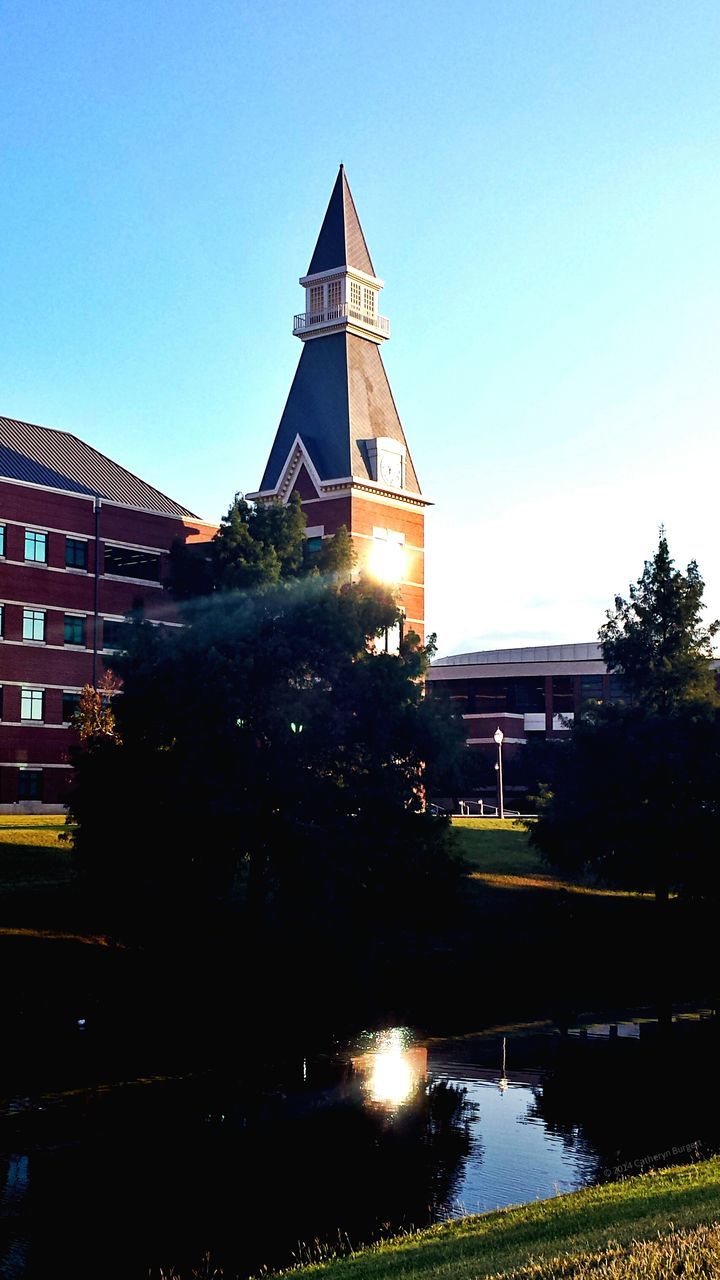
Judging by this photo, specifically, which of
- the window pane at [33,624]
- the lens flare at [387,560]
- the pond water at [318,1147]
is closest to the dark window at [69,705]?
the window pane at [33,624]

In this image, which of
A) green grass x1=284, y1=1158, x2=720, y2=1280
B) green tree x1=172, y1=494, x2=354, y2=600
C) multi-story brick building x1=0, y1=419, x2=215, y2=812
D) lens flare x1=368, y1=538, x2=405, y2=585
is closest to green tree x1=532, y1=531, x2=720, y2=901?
green tree x1=172, y1=494, x2=354, y2=600

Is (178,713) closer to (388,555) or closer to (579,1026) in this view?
(579,1026)

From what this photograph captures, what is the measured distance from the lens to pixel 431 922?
131ft

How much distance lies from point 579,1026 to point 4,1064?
13998 millimetres

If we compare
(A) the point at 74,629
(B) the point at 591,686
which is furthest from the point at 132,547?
(B) the point at 591,686

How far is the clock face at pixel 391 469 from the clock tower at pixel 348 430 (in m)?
0.06

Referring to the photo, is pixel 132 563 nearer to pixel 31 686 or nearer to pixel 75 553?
pixel 75 553

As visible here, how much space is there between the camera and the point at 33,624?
67.1 meters

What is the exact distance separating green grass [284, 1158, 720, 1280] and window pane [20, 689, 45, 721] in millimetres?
53804

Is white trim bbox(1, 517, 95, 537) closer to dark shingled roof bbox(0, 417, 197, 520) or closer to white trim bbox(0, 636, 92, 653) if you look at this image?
dark shingled roof bbox(0, 417, 197, 520)

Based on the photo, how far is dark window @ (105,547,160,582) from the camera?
7069 centimetres

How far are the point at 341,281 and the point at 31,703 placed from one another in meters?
30.2

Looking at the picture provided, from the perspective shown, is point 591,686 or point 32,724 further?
point 591,686

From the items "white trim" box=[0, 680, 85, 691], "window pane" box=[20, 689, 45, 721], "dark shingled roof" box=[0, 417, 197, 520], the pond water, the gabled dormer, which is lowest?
the pond water
